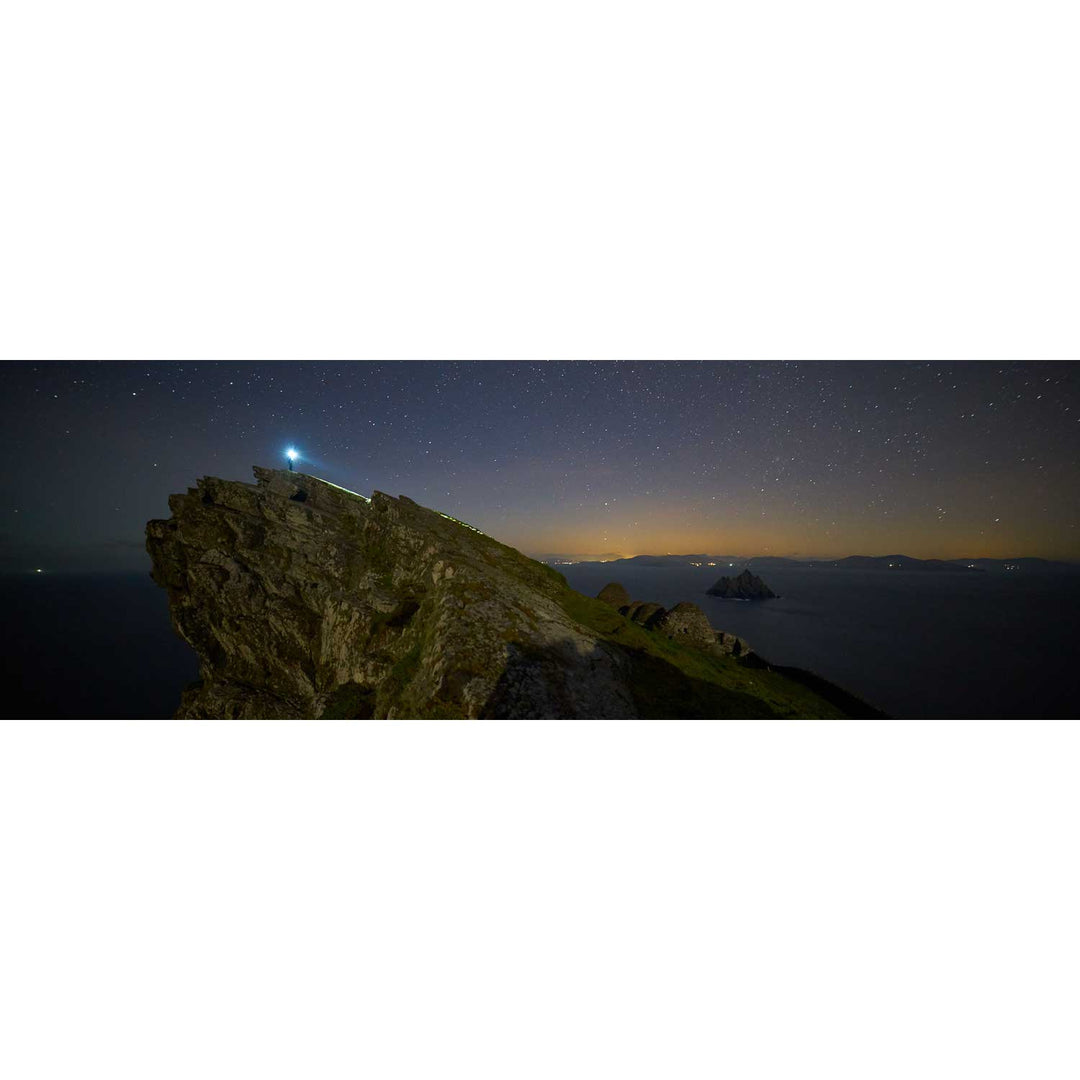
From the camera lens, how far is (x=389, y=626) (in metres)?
9.69

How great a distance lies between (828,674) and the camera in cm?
1228

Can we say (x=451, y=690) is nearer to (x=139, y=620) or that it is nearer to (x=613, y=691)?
(x=613, y=691)

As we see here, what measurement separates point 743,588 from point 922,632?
15.8ft

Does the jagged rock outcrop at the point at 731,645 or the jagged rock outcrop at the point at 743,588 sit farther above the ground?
the jagged rock outcrop at the point at 743,588

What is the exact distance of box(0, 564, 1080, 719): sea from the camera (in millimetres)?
7461

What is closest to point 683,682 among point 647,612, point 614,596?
point 647,612

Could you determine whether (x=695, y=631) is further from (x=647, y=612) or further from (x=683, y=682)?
(x=683, y=682)

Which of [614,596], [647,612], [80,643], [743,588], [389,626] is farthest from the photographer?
[614,596]

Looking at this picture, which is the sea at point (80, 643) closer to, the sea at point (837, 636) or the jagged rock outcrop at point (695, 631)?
the sea at point (837, 636)

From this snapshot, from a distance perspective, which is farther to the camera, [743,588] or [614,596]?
[614,596]

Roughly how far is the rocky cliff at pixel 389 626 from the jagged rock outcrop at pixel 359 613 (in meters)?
0.04

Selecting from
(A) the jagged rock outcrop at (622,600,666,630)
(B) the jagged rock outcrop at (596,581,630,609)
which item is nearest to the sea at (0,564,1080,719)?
(A) the jagged rock outcrop at (622,600,666,630)

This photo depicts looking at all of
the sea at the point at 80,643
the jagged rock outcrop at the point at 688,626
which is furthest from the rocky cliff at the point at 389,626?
the sea at the point at 80,643

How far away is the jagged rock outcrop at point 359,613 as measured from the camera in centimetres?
724
